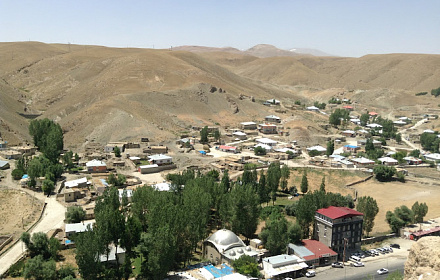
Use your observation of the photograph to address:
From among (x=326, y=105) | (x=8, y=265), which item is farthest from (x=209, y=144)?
(x=326, y=105)

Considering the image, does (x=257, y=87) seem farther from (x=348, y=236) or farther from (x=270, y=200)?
(x=348, y=236)

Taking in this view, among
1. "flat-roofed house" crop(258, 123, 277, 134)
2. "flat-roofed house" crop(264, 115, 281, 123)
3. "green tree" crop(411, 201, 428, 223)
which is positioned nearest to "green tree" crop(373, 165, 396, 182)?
"green tree" crop(411, 201, 428, 223)

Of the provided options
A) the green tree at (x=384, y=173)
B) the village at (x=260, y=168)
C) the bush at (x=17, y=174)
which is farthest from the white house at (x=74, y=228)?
the green tree at (x=384, y=173)

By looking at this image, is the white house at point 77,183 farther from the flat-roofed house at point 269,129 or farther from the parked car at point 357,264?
the flat-roofed house at point 269,129

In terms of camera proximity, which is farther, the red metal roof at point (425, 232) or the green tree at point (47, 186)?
the green tree at point (47, 186)

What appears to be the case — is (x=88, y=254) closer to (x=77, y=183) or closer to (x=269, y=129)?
(x=77, y=183)

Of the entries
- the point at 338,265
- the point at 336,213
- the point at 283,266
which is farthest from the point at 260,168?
the point at 283,266
